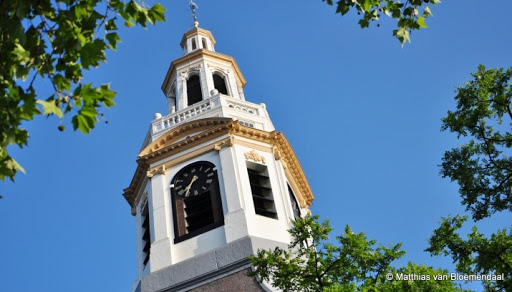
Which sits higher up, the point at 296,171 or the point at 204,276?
the point at 296,171

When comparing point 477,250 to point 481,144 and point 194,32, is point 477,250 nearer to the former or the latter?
point 481,144

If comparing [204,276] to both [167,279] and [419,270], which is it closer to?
[167,279]

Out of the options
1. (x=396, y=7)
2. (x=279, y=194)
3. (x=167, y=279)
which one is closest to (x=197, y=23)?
(x=279, y=194)

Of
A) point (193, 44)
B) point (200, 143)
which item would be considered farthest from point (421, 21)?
point (193, 44)

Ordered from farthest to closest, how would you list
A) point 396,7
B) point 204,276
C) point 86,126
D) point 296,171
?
1. point 296,171
2. point 204,276
3. point 396,7
4. point 86,126

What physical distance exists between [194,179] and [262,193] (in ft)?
8.83

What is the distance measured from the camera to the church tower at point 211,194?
907 inches

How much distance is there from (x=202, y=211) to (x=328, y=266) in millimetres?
9585

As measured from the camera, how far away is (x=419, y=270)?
16297 millimetres

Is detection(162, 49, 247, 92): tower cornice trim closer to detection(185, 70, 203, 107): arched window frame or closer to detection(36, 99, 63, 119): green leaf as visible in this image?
detection(185, 70, 203, 107): arched window frame

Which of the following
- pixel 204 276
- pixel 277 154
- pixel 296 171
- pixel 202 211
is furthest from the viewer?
pixel 296 171

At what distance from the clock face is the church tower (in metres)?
0.04

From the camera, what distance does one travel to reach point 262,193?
2655 centimetres

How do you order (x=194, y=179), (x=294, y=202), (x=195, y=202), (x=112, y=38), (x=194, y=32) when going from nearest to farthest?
(x=112, y=38), (x=195, y=202), (x=194, y=179), (x=294, y=202), (x=194, y=32)
